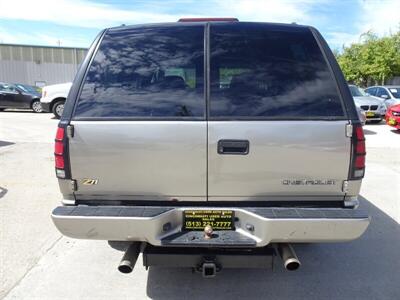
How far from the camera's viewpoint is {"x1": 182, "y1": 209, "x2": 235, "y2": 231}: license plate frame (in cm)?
249

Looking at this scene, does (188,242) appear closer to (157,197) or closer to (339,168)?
(157,197)

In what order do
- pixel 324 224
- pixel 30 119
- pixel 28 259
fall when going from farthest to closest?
pixel 30 119 < pixel 28 259 < pixel 324 224

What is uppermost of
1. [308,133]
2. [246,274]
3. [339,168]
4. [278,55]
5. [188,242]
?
[278,55]

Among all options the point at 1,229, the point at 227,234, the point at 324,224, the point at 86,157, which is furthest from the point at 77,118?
the point at 1,229

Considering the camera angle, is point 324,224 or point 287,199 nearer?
point 324,224

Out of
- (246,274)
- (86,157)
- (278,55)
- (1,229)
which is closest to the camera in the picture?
(86,157)

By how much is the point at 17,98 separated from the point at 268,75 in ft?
56.1

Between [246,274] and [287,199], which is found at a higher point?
[287,199]

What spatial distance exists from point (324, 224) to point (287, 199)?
325 millimetres

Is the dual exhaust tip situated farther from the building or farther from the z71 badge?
the building

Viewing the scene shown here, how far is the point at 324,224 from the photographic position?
2336 millimetres

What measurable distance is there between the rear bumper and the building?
36.0 meters

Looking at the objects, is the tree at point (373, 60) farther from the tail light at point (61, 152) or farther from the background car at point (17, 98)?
the tail light at point (61, 152)

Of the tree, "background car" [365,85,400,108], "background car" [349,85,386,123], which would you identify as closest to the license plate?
"background car" [349,85,386,123]
